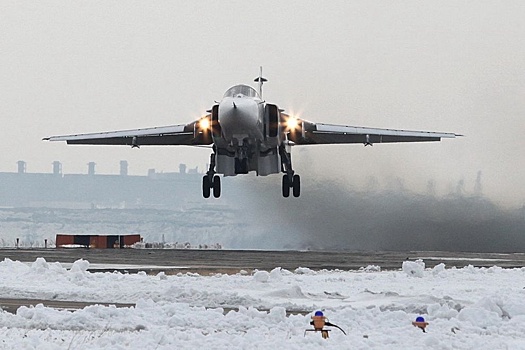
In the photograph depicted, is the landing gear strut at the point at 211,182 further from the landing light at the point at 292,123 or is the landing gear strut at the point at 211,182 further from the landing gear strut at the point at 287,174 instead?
the landing light at the point at 292,123

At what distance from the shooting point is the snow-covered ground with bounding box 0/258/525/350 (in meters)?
12.9

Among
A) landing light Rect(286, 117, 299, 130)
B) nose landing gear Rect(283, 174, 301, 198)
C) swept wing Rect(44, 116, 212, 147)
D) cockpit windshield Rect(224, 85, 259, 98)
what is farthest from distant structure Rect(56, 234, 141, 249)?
cockpit windshield Rect(224, 85, 259, 98)

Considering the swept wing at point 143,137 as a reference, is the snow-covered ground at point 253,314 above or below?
below

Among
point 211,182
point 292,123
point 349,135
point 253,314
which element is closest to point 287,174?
point 292,123

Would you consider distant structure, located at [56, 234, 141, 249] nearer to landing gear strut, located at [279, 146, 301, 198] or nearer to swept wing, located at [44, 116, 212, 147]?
swept wing, located at [44, 116, 212, 147]

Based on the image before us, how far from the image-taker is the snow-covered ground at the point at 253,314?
1290 cm

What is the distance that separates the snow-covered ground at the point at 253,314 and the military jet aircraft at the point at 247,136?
7081 mm

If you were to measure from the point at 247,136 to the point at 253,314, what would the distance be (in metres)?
15.5

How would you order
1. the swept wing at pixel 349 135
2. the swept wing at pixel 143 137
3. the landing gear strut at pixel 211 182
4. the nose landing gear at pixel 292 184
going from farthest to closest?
the nose landing gear at pixel 292 184, the swept wing at pixel 143 137, the swept wing at pixel 349 135, the landing gear strut at pixel 211 182

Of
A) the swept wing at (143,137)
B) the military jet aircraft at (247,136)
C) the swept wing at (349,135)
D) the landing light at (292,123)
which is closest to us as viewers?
the military jet aircraft at (247,136)

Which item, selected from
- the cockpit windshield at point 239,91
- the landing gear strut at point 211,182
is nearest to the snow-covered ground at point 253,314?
the cockpit windshield at point 239,91

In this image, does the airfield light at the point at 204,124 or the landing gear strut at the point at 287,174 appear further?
the landing gear strut at the point at 287,174

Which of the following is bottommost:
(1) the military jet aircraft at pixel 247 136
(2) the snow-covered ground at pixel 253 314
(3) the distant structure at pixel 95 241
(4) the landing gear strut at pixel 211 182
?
(2) the snow-covered ground at pixel 253 314

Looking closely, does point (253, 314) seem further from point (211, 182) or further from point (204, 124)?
point (211, 182)
